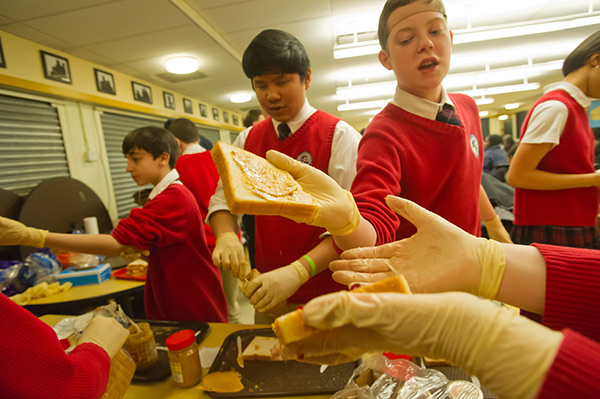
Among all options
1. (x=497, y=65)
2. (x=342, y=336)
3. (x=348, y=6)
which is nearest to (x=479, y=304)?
(x=342, y=336)

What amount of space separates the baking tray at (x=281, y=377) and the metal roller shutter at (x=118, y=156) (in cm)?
384

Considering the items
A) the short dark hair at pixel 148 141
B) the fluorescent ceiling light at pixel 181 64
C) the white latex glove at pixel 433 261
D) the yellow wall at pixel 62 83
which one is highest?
the fluorescent ceiling light at pixel 181 64

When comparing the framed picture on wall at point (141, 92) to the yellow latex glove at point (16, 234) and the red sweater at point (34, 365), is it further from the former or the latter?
the red sweater at point (34, 365)

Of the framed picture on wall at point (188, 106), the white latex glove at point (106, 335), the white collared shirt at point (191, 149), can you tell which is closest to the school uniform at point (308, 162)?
the white latex glove at point (106, 335)

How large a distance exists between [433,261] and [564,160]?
147 centimetres

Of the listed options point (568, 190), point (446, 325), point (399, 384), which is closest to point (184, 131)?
point (399, 384)

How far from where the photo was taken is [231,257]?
4.27 feet

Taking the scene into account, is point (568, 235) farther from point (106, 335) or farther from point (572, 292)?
point (106, 335)

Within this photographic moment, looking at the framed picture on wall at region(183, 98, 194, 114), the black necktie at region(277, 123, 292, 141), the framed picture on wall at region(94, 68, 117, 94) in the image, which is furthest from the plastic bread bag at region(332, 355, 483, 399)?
the framed picture on wall at region(183, 98, 194, 114)

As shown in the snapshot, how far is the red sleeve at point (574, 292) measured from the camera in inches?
24.3

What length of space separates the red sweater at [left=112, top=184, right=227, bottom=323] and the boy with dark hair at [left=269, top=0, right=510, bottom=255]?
998mm

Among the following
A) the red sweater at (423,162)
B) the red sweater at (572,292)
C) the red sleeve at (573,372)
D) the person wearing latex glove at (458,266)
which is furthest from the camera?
the red sweater at (423,162)

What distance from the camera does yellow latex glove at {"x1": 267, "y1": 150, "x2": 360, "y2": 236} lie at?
897 millimetres

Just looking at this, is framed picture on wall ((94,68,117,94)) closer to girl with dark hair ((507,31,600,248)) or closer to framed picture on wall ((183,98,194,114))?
framed picture on wall ((183,98,194,114))
